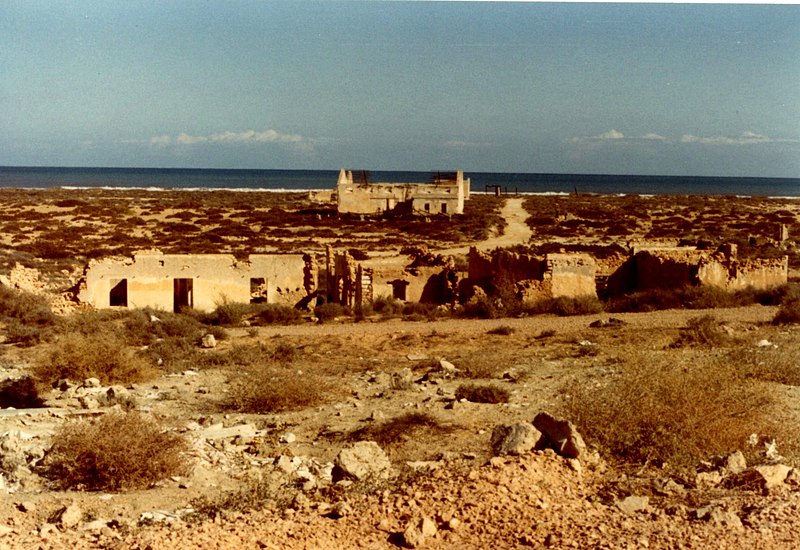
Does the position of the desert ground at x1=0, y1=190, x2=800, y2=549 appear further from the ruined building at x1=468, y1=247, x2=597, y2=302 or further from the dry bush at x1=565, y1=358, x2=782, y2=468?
the ruined building at x1=468, y1=247, x2=597, y2=302

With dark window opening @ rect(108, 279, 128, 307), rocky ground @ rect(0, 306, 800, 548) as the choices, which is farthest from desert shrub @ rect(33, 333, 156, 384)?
dark window opening @ rect(108, 279, 128, 307)

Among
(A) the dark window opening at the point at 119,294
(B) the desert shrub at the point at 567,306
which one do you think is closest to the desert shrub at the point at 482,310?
(B) the desert shrub at the point at 567,306

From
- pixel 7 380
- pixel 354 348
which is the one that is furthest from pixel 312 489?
pixel 354 348

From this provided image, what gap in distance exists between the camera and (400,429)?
9352 millimetres

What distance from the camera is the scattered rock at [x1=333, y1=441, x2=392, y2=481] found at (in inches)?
286

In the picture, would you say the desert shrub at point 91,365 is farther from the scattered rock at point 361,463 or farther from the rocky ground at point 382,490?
the scattered rock at point 361,463

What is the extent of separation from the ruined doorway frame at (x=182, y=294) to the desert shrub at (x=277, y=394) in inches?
367

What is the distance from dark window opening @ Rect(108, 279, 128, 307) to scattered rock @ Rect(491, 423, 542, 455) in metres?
14.8

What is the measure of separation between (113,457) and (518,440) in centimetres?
406

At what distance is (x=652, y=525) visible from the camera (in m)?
5.97

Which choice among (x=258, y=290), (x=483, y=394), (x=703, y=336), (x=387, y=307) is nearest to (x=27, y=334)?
(x=258, y=290)

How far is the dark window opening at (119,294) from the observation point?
19.9 m

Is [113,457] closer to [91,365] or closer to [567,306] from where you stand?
[91,365]

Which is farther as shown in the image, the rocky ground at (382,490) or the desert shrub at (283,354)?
the desert shrub at (283,354)
